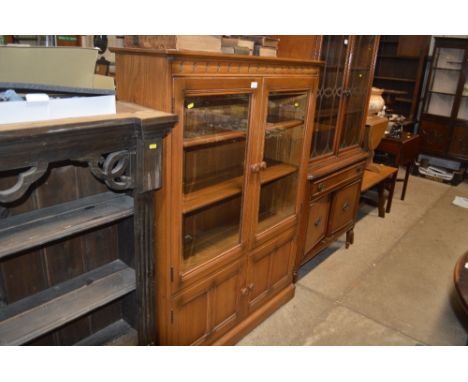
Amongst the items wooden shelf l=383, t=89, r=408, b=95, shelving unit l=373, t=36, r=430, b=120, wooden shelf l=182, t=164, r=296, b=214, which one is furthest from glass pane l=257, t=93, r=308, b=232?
shelving unit l=373, t=36, r=430, b=120

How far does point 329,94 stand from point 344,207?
3.15ft

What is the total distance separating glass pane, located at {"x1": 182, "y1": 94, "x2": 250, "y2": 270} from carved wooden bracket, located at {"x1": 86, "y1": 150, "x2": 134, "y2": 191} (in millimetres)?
327

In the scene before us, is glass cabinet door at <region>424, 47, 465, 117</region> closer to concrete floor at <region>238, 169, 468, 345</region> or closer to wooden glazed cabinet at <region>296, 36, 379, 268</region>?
concrete floor at <region>238, 169, 468, 345</region>

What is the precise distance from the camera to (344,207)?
119 inches

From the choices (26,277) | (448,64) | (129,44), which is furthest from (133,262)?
(448,64)

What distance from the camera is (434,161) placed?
5867mm

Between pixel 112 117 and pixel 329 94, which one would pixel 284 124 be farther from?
pixel 112 117

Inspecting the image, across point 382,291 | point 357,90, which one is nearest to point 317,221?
point 382,291

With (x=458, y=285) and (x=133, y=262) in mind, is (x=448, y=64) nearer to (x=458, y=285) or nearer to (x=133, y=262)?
(x=458, y=285)

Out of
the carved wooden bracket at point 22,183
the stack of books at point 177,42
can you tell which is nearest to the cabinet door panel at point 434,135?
the stack of books at point 177,42

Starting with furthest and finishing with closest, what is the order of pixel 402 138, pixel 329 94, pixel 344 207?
pixel 402 138
pixel 344 207
pixel 329 94

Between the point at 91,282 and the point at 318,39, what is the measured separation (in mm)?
1646
